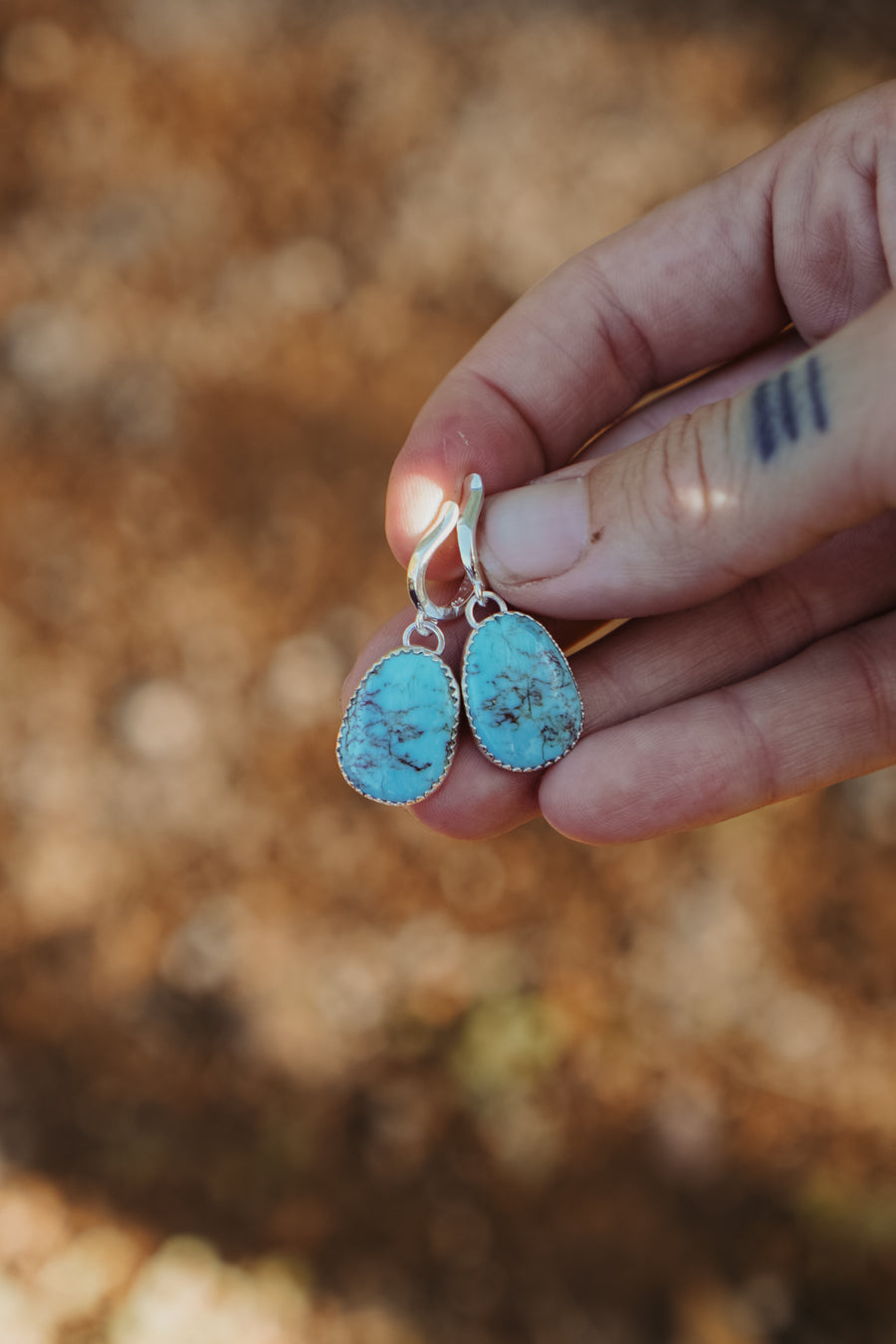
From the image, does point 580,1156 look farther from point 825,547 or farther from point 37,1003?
point 825,547

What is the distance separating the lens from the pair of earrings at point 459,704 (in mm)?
1940

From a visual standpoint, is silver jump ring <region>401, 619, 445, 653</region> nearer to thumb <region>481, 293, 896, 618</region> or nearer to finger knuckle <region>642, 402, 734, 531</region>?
thumb <region>481, 293, 896, 618</region>

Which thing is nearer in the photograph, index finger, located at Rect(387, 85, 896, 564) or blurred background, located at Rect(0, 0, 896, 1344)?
index finger, located at Rect(387, 85, 896, 564)

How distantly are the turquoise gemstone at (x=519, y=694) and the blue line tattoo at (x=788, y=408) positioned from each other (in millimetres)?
576

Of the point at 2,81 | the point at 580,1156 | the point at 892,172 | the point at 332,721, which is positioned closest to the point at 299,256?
the point at 2,81

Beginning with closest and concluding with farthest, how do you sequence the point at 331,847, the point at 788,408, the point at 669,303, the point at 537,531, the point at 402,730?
1. the point at 788,408
2. the point at 537,531
3. the point at 402,730
4. the point at 669,303
5. the point at 331,847

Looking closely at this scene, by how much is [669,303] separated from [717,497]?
87 cm

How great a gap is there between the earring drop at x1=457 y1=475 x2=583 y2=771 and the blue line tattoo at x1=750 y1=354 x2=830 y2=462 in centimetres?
57

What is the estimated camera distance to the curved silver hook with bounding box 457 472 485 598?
1.97 meters

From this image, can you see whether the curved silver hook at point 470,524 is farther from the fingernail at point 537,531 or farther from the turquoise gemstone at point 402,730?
the turquoise gemstone at point 402,730

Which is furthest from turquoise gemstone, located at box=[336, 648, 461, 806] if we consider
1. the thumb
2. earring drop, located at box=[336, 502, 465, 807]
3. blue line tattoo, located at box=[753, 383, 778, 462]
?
blue line tattoo, located at box=[753, 383, 778, 462]

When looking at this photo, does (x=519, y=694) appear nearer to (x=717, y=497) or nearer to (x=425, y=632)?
(x=425, y=632)

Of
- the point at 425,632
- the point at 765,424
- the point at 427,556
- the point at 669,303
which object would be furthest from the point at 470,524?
the point at 669,303

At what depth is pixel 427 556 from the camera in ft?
6.59
